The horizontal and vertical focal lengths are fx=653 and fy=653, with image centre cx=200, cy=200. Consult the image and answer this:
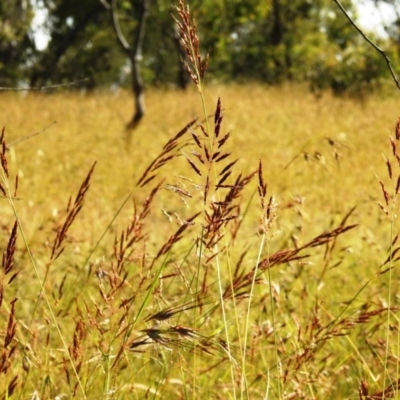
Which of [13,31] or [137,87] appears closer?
[137,87]

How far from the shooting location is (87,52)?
92.5ft

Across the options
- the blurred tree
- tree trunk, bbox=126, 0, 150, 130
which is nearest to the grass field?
tree trunk, bbox=126, 0, 150, 130

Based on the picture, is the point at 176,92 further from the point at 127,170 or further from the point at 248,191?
the point at 248,191

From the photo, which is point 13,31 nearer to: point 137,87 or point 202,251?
point 137,87

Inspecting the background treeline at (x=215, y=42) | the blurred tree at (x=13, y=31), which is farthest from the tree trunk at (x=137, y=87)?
the blurred tree at (x=13, y=31)

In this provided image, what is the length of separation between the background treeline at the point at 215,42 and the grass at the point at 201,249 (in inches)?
109

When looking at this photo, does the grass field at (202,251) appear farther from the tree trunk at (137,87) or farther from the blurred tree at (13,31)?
the blurred tree at (13,31)

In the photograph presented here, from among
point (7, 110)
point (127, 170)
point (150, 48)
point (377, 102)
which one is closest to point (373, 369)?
point (127, 170)

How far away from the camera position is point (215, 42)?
1941 centimetres

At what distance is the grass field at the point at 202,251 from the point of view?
128 centimetres

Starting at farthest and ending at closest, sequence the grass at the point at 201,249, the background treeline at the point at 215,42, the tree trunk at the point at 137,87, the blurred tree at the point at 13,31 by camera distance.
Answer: the background treeline at the point at 215,42, the blurred tree at the point at 13,31, the tree trunk at the point at 137,87, the grass at the point at 201,249

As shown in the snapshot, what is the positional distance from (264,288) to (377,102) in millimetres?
11423

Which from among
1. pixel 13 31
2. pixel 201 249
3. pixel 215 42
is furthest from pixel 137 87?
pixel 201 249

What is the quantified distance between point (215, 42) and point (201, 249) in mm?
18794
